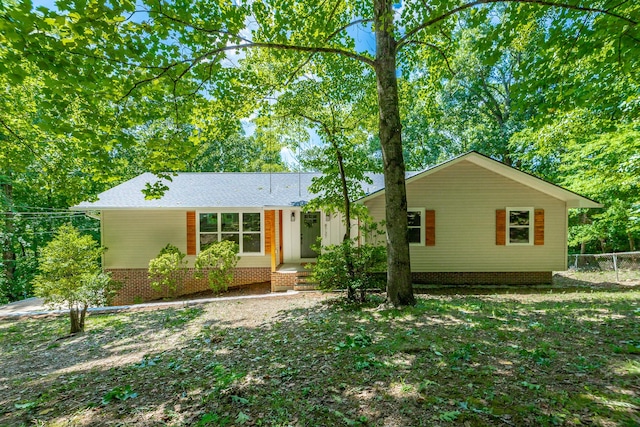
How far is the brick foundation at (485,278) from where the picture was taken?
10.3 m

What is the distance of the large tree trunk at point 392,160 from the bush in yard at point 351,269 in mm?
840

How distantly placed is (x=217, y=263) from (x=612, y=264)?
57.4 ft

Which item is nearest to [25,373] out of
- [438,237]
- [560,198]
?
[438,237]

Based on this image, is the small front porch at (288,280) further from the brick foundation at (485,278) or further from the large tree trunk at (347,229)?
the brick foundation at (485,278)

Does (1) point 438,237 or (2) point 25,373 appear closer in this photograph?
(2) point 25,373

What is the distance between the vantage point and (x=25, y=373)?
14.6 feet

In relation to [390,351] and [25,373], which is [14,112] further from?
[390,351]

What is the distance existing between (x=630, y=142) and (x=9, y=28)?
1288 centimetres

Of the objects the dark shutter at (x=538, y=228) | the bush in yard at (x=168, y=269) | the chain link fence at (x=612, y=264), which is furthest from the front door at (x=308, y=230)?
the chain link fence at (x=612, y=264)

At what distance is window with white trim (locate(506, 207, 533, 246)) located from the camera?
406 inches

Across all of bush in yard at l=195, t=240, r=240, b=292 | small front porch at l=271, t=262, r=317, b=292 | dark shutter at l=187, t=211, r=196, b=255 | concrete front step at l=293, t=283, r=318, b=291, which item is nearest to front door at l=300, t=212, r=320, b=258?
small front porch at l=271, t=262, r=317, b=292

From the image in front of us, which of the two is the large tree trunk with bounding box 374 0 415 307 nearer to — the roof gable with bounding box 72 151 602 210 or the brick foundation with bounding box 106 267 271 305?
the roof gable with bounding box 72 151 602 210

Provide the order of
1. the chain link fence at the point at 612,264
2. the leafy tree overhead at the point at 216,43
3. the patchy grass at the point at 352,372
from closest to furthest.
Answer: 1. the patchy grass at the point at 352,372
2. the leafy tree overhead at the point at 216,43
3. the chain link fence at the point at 612,264

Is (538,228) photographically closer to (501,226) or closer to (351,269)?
→ (501,226)
